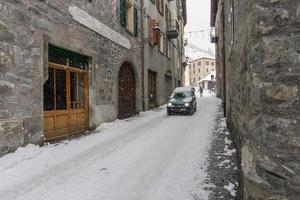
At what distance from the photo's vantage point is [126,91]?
15391 millimetres

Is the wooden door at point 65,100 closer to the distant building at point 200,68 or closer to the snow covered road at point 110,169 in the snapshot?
the snow covered road at point 110,169

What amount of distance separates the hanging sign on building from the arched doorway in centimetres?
140

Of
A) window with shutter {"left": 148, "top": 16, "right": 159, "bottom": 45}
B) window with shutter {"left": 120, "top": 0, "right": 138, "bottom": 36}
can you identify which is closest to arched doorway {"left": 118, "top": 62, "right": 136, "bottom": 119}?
window with shutter {"left": 120, "top": 0, "right": 138, "bottom": 36}

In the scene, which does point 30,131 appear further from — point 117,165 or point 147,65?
point 147,65

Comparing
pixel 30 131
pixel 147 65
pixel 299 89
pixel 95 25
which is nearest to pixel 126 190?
pixel 299 89

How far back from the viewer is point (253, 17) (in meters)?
3.03

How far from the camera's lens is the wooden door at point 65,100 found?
8977 mm

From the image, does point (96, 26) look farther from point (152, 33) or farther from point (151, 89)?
point (151, 89)

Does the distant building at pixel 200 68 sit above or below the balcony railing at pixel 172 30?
above

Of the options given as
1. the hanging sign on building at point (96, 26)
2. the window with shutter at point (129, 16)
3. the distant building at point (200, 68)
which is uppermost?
the distant building at point (200, 68)

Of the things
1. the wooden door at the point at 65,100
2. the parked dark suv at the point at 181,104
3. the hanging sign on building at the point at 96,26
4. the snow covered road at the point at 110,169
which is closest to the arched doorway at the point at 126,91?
the hanging sign on building at the point at 96,26

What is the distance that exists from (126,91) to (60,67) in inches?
239

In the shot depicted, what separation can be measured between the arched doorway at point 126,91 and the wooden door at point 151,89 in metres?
3.67

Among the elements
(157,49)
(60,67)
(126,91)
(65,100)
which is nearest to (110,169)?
(65,100)
